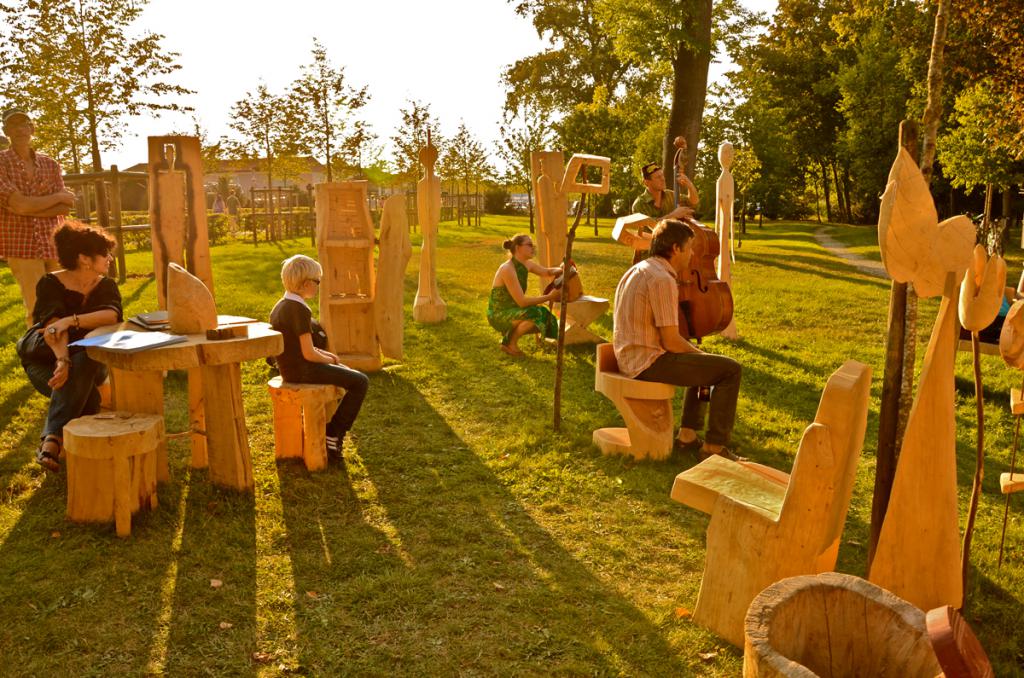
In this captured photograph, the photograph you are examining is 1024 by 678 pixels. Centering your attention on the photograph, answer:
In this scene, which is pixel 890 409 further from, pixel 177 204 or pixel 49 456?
pixel 177 204

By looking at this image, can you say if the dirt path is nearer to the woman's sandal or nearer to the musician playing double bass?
the musician playing double bass

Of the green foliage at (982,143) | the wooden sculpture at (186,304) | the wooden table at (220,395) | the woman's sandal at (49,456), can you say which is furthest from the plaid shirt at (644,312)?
the green foliage at (982,143)

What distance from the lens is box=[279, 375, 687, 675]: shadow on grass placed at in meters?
3.38

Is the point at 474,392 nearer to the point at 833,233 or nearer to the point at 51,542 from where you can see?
the point at 51,542

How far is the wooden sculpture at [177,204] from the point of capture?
20.1 feet

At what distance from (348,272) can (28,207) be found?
2846 millimetres

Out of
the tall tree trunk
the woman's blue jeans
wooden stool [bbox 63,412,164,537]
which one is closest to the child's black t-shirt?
wooden stool [bbox 63,412,164,537]

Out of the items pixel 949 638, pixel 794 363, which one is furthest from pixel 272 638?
pixel 794 363

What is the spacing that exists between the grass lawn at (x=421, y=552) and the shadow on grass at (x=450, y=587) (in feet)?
0.04

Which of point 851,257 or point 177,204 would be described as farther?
point 851,257

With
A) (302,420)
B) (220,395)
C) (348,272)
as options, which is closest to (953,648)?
(220,395)

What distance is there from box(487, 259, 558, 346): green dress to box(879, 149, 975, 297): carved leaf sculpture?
19.8ft

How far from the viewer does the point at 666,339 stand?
538cm

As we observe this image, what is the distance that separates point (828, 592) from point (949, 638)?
25.1 inches
